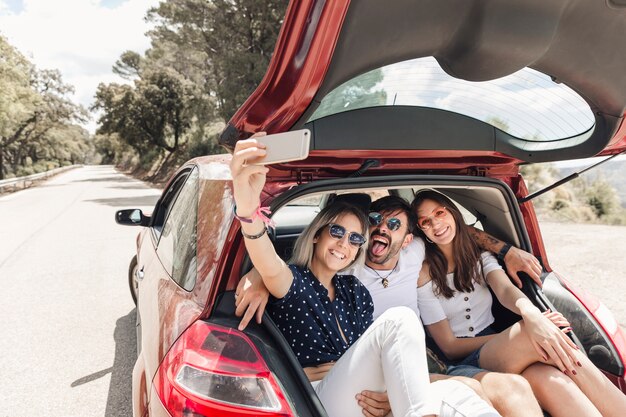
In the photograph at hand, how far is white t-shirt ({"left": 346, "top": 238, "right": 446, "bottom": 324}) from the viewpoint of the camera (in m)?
2.38

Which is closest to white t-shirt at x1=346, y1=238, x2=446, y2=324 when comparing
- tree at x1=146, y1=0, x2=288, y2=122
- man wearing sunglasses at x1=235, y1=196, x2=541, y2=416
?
man wearing sunglasses at x1=235, y1=196, x2=541, y2=416

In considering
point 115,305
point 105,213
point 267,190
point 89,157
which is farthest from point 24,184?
point 89,157

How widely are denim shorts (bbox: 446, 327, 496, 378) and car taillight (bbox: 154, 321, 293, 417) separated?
3.64 ft

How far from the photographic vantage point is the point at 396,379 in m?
1.52

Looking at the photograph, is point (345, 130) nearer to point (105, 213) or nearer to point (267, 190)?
point (267, 190)

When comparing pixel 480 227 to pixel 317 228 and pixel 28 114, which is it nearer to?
pixel 317 228

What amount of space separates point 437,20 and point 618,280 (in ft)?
19.5

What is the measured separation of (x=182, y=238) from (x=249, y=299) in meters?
0.69

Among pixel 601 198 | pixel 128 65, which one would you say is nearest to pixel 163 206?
pixel 601 198

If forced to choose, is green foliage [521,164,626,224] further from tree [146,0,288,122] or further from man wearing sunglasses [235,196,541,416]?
man wearing sunglasses [235,196,541,416]

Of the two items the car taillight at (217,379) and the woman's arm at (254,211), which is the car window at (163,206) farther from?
the car taillight at (217,379)

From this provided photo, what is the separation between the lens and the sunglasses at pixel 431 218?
241 centimetres

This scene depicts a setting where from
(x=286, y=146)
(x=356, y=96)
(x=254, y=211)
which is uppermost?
(x=356, y=96)

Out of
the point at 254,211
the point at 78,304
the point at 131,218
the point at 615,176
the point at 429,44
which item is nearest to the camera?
the point at 429,44
